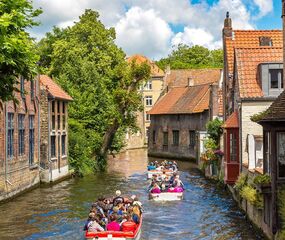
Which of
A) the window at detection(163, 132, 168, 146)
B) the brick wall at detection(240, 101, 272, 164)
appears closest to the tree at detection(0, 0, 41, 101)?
the brick wall at detection(240, 101, 272, 164)

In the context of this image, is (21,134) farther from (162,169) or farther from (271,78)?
(271,78)

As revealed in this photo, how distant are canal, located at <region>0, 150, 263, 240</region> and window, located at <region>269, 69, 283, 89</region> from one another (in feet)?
19.2

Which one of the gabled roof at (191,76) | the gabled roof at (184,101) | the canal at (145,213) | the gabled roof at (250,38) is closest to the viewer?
the canal at (145,213)

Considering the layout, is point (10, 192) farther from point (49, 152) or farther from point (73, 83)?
point (73, 83)

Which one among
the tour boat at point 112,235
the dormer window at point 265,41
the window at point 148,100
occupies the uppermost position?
the dormer window at point 265,41

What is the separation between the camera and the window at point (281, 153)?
15.8 meters

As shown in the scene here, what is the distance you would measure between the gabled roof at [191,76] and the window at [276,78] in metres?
39.5

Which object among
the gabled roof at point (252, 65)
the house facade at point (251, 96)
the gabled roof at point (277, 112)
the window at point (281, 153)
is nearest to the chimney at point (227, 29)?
the house facade at point (251, 96)

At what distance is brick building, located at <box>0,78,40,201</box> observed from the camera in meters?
26.6

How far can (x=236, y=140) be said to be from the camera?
25.7 meters

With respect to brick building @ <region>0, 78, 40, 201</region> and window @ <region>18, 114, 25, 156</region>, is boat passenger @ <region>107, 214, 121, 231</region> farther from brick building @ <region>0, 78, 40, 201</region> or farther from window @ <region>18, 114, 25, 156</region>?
window @ <region>18, 114, 25, 156</region>

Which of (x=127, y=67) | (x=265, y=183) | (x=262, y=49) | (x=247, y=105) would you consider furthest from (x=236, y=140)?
(x=127, y=67)

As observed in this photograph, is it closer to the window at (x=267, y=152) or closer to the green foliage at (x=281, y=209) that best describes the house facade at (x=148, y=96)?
the window at (x=267, y=152)

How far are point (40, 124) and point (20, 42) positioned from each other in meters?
22.5
